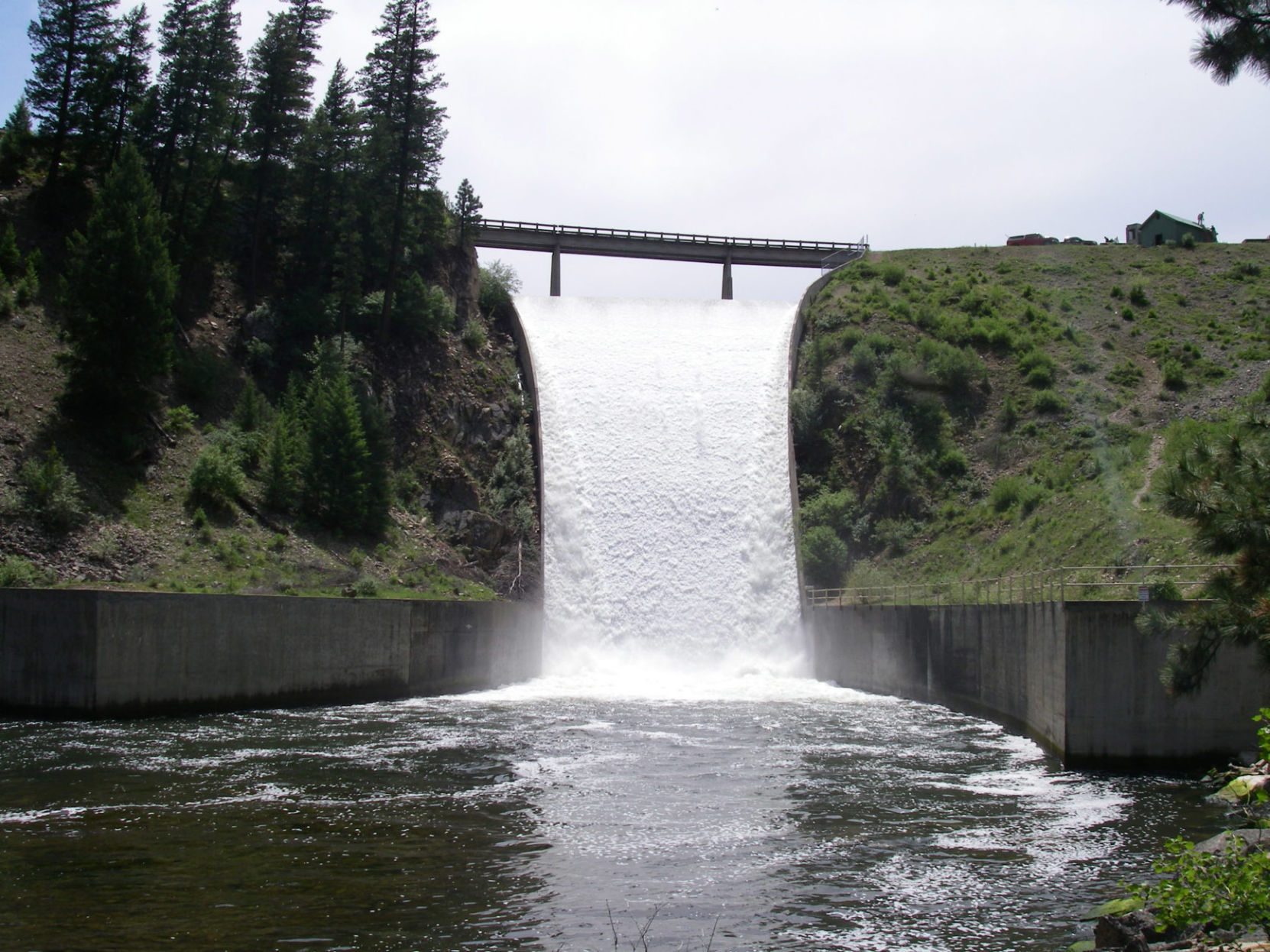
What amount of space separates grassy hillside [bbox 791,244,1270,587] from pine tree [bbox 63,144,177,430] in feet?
65.4

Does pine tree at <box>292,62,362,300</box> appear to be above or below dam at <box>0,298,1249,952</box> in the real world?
above

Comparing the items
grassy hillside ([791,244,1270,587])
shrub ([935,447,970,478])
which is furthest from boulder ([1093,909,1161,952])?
shrub ([935,447,970,478])

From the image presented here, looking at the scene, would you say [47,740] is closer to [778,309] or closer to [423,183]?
[423,183]

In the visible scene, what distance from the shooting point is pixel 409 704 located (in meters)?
24.8

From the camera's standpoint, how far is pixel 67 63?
40.1 metres

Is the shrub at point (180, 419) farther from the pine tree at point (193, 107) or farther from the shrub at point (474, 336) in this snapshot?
the shrub at point (474, 336)

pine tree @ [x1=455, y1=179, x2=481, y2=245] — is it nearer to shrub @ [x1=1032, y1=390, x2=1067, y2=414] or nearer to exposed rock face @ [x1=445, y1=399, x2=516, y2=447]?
exposed rock face @ [x1=445, y1=399, x2=516, y2=447]

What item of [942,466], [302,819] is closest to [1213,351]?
[942,466]

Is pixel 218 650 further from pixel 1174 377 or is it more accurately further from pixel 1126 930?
pixel 1174 377

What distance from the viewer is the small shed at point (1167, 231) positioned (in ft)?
217

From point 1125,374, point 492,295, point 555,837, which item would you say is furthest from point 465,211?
point 555,837

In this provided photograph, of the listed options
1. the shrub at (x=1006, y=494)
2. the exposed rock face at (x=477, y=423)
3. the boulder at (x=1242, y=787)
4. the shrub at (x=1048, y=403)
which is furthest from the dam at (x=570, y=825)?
the shrub at (x=1048, y=403)

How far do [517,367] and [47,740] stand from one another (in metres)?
27.8

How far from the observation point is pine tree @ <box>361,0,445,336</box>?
42094 mm
